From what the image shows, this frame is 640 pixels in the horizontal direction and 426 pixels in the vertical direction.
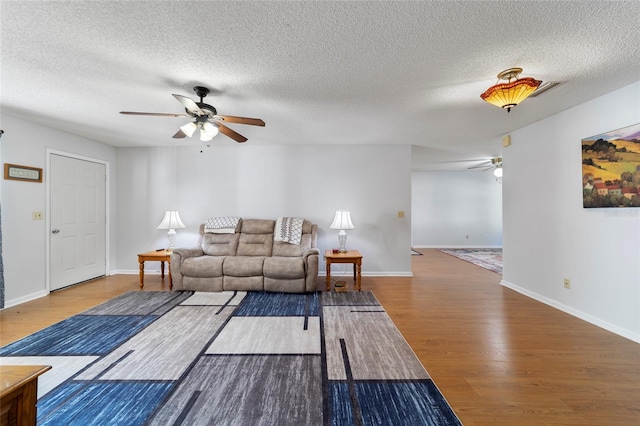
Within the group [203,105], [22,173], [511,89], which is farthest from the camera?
[22,173]

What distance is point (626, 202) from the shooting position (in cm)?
254

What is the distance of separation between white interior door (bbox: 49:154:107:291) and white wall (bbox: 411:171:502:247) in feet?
25.6

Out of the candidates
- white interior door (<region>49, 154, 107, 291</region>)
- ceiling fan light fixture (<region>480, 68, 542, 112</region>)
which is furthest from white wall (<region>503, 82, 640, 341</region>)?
white interior door (<region>49, 154, 107, 291</region>)

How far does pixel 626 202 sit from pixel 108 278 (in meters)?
7.05

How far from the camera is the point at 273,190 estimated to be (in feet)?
16.1

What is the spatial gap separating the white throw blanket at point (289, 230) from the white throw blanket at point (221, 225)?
0.73m

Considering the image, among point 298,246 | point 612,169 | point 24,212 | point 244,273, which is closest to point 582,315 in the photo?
point 612,169

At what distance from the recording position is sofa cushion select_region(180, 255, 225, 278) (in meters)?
3.79

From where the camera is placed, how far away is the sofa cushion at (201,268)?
3.79 m

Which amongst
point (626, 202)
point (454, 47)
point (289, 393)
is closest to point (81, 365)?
point (289, 393)

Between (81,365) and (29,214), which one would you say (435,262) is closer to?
(81,365)

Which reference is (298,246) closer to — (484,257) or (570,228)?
(570,228)

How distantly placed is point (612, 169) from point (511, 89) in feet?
5.06

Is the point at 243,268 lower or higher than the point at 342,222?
lower
